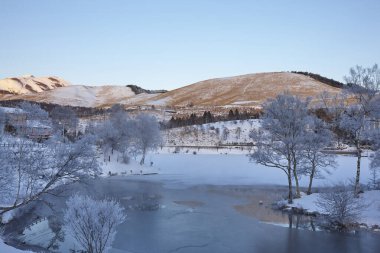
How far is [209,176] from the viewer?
48.8 metres

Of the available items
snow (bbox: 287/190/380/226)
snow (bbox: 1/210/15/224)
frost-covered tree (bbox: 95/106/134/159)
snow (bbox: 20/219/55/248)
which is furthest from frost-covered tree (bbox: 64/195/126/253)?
frost-covered tree (bbox: 95/106/134/159)

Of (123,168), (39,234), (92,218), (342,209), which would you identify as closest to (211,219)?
(342,209)

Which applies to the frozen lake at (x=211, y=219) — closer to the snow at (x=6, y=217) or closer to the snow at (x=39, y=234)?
the snow at (x=39, y=234)

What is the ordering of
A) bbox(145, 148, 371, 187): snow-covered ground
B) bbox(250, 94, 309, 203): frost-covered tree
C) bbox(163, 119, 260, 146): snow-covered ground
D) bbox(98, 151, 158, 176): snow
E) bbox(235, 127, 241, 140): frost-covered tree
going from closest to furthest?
bbox(250, 94, 309, 203): frost-covered tree
bbox(145, 148, 371, 187): snow-covered ground
bbox(98, 151, 158, 176): snow
bbox(163, 119, 260, 146): snow-covered ground
bbox(235, 127, 241, 140): frost-covered tree

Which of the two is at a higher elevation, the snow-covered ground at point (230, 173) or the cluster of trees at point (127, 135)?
the cluster of trees at point (127, 135)

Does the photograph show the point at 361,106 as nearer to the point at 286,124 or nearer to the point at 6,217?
the point at 286,124

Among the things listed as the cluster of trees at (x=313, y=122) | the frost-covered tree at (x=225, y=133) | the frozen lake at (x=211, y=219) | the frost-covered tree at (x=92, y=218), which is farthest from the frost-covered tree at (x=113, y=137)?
the frost-covered tree at (x=225, y=133)

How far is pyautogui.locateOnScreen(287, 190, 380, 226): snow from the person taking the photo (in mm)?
23487

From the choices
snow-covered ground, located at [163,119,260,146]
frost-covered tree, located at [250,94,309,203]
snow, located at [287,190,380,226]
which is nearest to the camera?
snow, located at [287,190,380,226]

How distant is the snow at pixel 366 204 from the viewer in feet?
77.1

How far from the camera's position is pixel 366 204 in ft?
80.5

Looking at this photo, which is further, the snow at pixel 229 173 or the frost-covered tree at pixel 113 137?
the frost-covered tree at pixel 113 137

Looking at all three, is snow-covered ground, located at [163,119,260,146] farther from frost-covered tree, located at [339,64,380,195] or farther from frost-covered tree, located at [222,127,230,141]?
frost-covered tree, located at [339,64,380,195]

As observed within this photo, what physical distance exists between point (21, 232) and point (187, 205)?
39.8ft
